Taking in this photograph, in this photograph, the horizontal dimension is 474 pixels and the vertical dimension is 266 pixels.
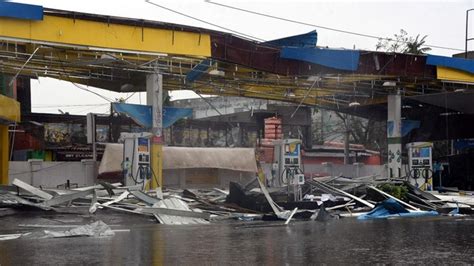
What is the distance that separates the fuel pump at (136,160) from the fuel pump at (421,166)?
11.7 meters

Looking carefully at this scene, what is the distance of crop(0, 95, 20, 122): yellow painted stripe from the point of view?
20.5 meters

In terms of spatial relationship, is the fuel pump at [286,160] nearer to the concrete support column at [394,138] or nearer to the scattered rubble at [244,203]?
the scattered rubble at [244,203]

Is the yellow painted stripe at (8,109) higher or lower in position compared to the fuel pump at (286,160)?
higher

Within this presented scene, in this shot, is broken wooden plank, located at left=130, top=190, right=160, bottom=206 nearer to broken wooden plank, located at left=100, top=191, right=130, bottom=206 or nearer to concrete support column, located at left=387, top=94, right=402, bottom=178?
broken wooden plank, located at left=100, top=191, right=130, bottom=206

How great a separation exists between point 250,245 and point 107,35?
1160 centimetres

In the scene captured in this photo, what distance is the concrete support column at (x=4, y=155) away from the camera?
22938 millimetres

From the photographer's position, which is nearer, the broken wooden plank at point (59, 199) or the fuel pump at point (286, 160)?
the broken wooden plank at point (59, 199)

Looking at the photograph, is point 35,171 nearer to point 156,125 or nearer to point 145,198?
point 156,125

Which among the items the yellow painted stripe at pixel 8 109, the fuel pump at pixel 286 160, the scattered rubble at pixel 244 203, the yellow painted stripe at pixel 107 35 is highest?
the yellow painted stripe at pixel 107 35

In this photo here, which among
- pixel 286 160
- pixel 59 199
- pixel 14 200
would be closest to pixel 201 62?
pixel 286 160

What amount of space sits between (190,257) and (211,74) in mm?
15187

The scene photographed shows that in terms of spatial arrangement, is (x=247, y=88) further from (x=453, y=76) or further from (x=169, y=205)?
(x=169, y=205)

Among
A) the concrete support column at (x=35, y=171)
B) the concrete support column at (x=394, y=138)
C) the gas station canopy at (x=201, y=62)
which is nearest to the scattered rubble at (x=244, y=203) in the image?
the gas station canopy at (x=201, y=62)

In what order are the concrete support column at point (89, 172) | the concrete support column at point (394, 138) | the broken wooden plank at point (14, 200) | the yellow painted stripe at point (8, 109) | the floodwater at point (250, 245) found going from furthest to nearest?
the concrete support column at point (394, 138) < the concrete support column at point (89, 172) < the yellow painted stripe at point (8, 109) < the broken wooden plank at point (14, 200) < the floodwater at point (250, 245)
